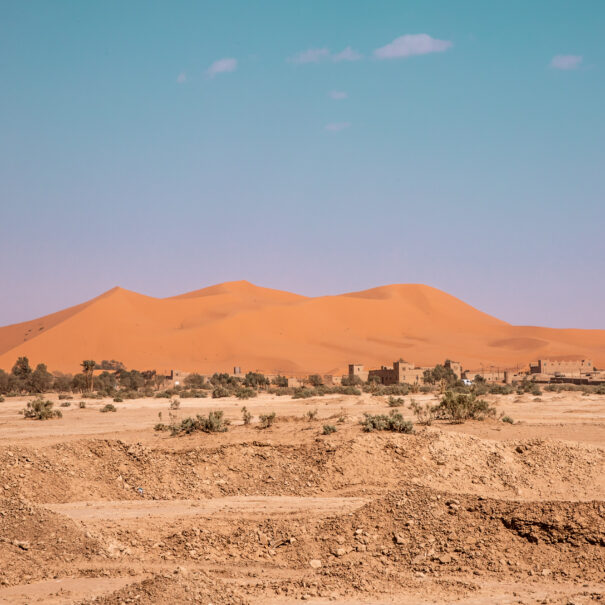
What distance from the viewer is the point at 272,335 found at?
85.9 metres

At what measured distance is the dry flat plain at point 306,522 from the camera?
24.1ft

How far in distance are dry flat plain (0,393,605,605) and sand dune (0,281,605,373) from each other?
183 ft

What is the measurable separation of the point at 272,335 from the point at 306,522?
251 feet

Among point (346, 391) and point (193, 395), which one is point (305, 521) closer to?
point (346, 391)

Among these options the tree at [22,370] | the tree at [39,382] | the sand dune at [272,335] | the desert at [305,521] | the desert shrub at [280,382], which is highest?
the sand dune at [272,335]

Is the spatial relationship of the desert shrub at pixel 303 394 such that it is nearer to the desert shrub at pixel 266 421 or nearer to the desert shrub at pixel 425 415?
the desert shrub at pixel 425 415

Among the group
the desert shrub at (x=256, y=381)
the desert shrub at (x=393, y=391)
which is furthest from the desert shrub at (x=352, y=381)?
the desert shrub at (x=393, y=391)

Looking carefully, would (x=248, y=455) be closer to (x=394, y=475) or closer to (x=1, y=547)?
(x=394, y=475)

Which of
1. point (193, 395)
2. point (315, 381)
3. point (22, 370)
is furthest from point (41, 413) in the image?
point (315, 381)

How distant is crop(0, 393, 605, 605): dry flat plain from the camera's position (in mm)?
7332

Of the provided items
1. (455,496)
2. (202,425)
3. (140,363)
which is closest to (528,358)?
(140,363)

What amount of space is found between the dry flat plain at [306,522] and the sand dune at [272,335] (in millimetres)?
55668

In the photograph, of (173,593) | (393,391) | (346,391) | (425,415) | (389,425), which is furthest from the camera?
(393,391)

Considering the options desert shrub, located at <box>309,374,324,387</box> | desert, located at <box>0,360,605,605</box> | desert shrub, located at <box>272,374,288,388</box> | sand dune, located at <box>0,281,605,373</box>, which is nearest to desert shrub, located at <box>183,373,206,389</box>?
desert shrub, located at <box>272,374,288,388</box>
